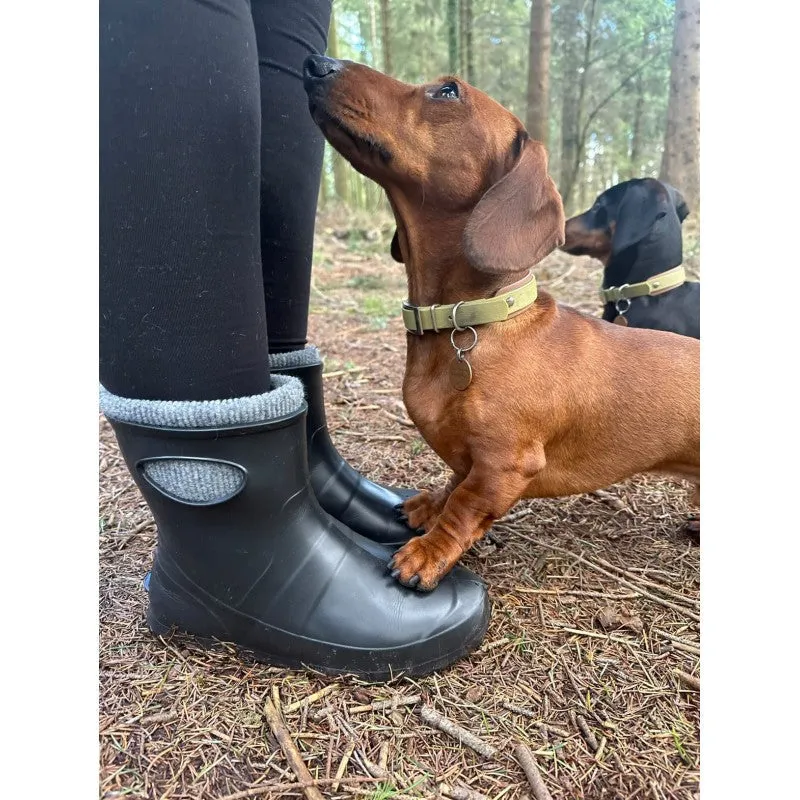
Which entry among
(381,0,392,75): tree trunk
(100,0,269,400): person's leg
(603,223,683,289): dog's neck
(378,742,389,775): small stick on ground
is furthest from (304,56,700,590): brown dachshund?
(381,0,392,75): tree trunk

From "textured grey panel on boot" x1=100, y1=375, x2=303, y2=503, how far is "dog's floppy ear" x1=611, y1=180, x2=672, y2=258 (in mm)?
2035

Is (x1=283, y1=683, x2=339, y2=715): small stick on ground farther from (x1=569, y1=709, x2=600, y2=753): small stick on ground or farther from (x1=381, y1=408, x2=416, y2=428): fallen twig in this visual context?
(x1=381, y1=408, x2=416, y2=428): fallen twig

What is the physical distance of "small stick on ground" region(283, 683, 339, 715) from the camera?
1.10 m

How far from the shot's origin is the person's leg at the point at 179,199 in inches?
36.5

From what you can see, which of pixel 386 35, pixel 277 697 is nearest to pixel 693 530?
pixel 277 697

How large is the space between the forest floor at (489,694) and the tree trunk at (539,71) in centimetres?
253

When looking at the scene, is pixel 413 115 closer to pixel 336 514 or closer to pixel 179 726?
pixel 336 514

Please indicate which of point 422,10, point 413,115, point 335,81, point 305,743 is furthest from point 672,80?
point 305,743

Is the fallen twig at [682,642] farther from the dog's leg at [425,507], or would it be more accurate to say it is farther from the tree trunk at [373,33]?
the tree trunk at [373,33]

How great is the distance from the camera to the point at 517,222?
1.41 metres

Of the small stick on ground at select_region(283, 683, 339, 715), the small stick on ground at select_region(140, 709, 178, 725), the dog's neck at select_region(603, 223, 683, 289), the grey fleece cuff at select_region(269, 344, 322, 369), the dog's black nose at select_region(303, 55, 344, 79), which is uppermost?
the dog's black nose at select_region(303, 55, 344, 79)

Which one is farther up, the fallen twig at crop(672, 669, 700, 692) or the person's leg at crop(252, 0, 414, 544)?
the person's leg at crop(252, 0, 414, 544)

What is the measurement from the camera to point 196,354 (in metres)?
1.04
